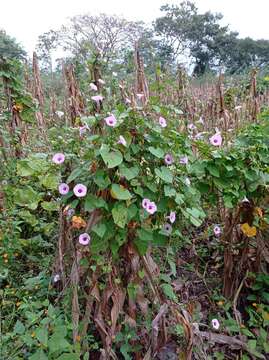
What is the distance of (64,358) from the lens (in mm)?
1200

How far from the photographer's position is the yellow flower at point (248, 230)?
174 cm

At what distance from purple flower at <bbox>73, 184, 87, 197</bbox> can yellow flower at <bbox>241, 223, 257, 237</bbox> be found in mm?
832

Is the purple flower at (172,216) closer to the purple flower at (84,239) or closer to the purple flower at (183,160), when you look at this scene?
the purple flower at (183,160)

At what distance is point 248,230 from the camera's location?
1.75m

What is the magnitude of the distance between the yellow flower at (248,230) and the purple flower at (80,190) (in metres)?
0.83

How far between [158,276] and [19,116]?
1.71 m

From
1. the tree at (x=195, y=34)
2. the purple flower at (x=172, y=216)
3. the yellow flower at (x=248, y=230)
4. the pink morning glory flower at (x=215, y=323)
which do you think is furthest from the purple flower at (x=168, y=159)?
the tree at (x=195, y=34)

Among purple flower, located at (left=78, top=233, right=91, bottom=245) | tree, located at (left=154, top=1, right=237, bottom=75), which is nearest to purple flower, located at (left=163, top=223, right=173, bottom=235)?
purple flower, located at (left=78, top=233, right=91, bottom=245)

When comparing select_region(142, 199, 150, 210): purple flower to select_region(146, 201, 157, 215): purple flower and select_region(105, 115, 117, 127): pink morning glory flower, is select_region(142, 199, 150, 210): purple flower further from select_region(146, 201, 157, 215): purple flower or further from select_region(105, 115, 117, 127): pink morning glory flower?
select_region(105, 115, 117, 127): pink morning glory flower

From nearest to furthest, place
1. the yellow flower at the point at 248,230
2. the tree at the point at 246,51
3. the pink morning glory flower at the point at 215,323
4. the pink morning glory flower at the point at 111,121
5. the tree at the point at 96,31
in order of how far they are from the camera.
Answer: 1. the pink morning glory flower at the point at 111,121
2. the pink morning glory flower at the point at 215,323
3. the yellow flower at the point at 248,230
4. the tree at the point at 96,31
5. the tree at the point at 246,51

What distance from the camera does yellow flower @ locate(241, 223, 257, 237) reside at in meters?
1.74

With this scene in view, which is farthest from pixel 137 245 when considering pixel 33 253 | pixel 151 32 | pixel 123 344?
pixel 151 32

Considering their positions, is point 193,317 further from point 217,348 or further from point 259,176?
point 259,176

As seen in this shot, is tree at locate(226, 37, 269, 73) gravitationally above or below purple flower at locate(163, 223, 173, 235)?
below
